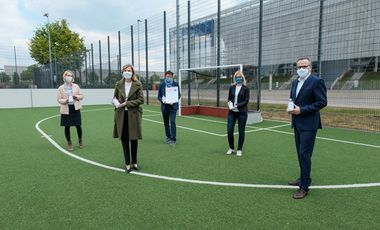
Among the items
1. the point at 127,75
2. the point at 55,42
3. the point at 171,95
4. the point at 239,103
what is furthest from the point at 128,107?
the point at 55,42

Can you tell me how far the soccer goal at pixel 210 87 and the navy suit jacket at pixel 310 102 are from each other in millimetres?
8210

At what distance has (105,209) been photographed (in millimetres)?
3748

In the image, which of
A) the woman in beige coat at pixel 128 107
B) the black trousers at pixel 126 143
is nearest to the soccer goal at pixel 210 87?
the black trousers at pixel 126 143

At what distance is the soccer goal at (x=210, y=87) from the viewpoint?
12.5 m

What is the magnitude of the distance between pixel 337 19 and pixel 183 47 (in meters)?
8.43

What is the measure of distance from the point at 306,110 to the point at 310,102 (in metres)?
0.17

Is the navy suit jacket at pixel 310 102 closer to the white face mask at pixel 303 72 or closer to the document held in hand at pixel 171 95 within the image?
the white face mask at pixel 303 72

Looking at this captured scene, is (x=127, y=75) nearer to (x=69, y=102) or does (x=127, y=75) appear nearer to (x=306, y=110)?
(x=69, y=102)

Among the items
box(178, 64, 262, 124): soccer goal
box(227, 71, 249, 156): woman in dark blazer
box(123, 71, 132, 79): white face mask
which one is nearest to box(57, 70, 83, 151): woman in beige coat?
box(123, 71, 132, 79): white face mask

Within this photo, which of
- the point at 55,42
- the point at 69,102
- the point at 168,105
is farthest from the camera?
the point at 55,42

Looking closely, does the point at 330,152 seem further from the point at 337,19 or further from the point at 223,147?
the point at 337,19

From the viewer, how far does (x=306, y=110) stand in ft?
12.9

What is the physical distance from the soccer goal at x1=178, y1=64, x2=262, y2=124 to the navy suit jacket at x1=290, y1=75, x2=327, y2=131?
26.9ft

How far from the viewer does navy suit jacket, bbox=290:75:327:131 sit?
3.93 meters
